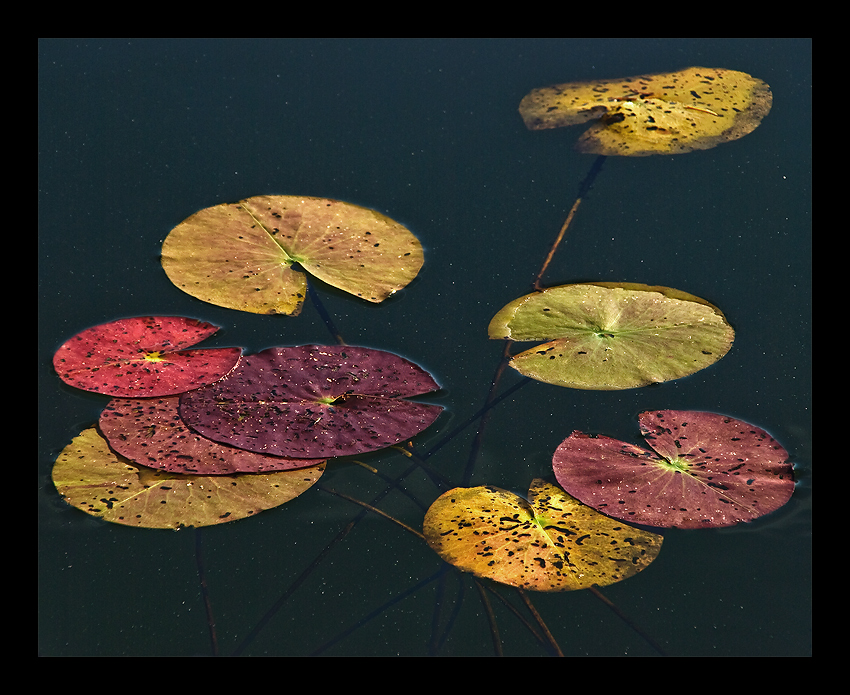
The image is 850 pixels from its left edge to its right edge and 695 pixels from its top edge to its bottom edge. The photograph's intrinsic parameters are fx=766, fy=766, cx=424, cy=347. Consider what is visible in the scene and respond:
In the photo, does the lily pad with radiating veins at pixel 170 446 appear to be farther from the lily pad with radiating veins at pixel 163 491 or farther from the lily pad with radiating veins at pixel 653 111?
the lily pad with radiating veins at pixel 653 111

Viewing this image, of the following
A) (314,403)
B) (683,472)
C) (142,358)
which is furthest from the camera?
(142,358)

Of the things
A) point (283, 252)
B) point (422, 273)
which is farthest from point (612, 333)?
point (283, 252)

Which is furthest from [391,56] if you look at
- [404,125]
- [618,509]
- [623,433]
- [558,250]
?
[618,509]

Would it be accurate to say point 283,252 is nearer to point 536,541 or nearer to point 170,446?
point 170,446

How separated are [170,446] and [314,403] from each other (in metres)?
0.31

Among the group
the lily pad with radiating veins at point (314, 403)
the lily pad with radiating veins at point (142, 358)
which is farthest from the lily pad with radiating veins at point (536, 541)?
the lily pad with radiating veins at point (142, 358)

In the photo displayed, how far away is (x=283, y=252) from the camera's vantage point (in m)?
2.13

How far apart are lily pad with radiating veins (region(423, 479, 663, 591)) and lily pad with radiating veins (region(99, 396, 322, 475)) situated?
1.06 feet

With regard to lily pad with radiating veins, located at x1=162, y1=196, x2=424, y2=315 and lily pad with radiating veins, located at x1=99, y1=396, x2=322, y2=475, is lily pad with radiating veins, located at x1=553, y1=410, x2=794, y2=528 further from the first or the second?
lily pad with radiating veins, located at x1=162, y1=196, x2=424, y2=315

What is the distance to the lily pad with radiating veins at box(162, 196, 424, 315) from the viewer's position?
6.70ft

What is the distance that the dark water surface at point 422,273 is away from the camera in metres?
1.42

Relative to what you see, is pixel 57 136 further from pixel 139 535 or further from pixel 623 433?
pixel 623 433

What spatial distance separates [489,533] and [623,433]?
43 centimetres

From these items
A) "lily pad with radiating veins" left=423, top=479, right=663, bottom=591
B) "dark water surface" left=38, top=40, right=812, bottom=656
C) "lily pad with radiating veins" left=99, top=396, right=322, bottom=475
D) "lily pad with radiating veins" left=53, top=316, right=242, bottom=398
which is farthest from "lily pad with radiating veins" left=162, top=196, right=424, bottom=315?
"lily pad with radiating veins" left=423, top=479, right=663, bottom=591
